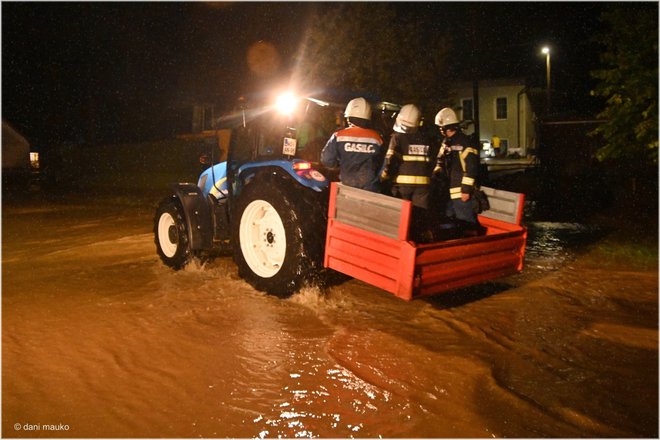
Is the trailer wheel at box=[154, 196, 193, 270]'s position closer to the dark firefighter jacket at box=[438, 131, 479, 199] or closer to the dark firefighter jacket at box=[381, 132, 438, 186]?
the dark firefighter jacket at box=[381, 132, 438, 186]

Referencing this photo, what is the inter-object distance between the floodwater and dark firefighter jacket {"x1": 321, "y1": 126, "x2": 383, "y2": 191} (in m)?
1.29

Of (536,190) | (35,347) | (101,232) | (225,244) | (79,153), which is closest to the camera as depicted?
(35,347)

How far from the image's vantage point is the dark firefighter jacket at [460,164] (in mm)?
6250

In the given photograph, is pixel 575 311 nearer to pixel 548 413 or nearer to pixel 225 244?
pixel 548 413

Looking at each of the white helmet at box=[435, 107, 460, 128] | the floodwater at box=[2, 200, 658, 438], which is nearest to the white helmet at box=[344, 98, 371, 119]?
the white helmet at box=[435, 107, 460, 128]

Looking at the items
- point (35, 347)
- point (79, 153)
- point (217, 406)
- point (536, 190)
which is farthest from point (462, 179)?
point (79, 153)

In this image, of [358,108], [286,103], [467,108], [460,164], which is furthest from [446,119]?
[467,108]

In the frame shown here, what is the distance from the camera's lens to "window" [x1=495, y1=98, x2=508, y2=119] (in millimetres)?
37281

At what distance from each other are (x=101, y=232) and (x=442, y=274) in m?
8.53

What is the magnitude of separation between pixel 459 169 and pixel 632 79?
3.90 m

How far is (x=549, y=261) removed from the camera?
782 cm

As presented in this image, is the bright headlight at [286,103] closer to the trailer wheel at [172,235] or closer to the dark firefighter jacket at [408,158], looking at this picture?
the dark firefighter jacket at [408,158]

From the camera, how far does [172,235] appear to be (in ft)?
24.9

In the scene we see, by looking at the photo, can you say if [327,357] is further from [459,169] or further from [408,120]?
[459,169]
